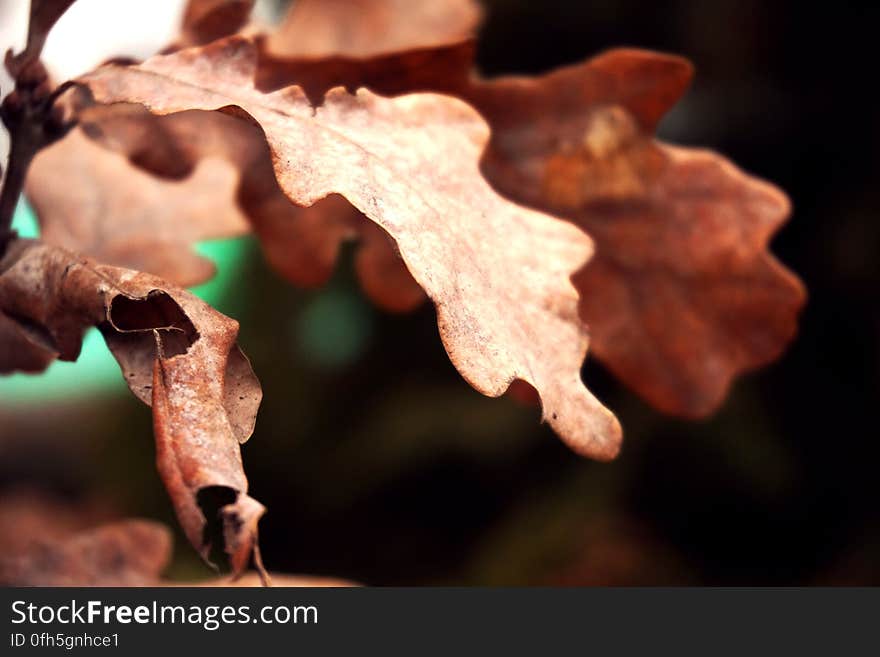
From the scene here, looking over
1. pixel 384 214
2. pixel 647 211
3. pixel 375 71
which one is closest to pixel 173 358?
pixel 384 214

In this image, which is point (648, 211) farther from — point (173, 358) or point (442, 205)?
point (173, 358)

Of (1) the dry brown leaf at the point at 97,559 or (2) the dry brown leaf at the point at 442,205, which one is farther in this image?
(1) the dry brown leaf at the point at 97,559

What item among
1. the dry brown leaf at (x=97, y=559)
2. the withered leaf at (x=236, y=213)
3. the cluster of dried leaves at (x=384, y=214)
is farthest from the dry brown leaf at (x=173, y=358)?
the dry brown leaf at (x=97, y=559)

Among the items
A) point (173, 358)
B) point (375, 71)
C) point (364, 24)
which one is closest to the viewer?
point (173, 358)

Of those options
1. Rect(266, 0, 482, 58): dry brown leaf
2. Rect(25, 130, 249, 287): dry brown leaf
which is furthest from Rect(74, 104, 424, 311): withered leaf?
Rect(266, 0, 482, 58): dry brown leaf

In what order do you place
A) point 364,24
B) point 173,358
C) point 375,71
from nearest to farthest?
point 173,358 → point 375,71 → point 364,24

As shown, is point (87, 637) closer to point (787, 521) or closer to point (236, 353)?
point (236, 353)

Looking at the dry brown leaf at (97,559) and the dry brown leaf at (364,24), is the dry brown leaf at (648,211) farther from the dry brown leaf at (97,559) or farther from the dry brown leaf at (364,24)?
the dry brown leaf at (97,559)
